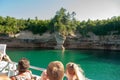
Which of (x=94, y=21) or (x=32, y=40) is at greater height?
(x=94, y=21)

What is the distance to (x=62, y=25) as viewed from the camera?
52.7 m

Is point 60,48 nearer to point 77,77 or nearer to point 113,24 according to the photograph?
point 113,24

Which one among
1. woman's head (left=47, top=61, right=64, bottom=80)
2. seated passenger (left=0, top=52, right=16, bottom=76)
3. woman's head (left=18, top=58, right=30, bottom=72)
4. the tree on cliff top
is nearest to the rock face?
the tree on cliff top

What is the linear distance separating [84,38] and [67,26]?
4951 mm

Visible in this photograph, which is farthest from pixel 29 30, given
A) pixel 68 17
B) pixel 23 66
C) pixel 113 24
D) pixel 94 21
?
pixel 23 66

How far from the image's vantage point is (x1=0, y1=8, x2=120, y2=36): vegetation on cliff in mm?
53812

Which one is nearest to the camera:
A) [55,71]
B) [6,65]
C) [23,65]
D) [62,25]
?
[55,71]

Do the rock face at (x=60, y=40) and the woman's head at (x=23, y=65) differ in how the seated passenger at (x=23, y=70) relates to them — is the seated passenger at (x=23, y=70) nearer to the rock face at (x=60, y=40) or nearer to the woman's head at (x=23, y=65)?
the woman's head at (x=23, y=65)

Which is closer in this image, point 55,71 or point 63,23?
point 55,71

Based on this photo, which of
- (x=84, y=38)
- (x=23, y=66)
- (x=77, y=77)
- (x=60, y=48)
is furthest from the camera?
(x=84, y=38)

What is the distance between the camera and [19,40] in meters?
57.0

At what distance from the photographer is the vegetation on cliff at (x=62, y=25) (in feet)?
177

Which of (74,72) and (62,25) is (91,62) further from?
(74,72)

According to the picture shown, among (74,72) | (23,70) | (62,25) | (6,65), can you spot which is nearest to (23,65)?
(23,70)
